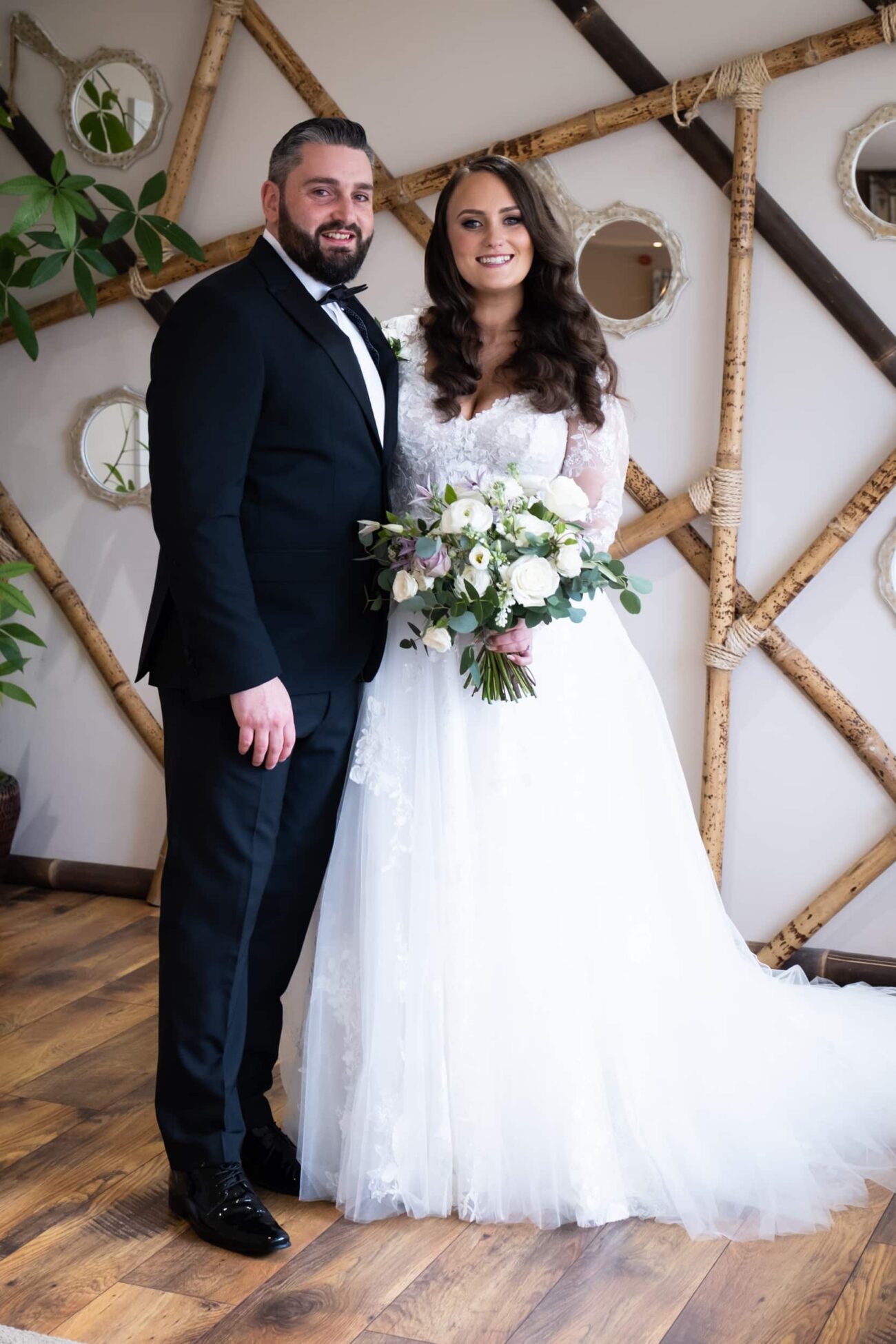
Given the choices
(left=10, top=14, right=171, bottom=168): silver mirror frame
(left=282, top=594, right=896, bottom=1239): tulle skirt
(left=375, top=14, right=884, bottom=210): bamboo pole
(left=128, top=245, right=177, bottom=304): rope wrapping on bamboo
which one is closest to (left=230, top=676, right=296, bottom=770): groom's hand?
(left=282, top=594, right=896, bottom=1239): tulle skirt

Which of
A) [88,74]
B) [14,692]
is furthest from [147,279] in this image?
[14,692]

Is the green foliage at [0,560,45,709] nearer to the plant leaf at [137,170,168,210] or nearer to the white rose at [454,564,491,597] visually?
the plant leaf at [137,170,168,210]

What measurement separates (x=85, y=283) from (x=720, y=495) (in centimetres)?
183

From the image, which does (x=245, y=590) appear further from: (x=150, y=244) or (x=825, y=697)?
(x=150, y=244)

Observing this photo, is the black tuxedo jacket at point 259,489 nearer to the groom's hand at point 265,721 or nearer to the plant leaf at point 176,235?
the groom's hand at point 265,721

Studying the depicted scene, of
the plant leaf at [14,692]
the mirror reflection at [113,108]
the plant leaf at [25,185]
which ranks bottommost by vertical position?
the plant leaf at [14,692]

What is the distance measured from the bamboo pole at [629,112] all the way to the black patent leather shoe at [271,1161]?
2288mm

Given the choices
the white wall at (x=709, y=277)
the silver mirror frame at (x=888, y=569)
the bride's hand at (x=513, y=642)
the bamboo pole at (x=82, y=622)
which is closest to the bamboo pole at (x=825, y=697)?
the white wall at (x=709, y=277)

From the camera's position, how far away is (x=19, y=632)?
3807 mm

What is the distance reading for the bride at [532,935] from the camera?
2.24 m

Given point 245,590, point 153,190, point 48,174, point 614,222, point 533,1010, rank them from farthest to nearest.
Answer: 1. point 48,174
2. point 153,190
3. point 614,222
4. point 533,1010
5. point 245,590

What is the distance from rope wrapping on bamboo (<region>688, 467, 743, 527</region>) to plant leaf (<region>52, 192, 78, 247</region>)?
1.76m

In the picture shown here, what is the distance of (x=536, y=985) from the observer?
229cm

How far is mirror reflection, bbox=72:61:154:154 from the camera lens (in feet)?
12.7
